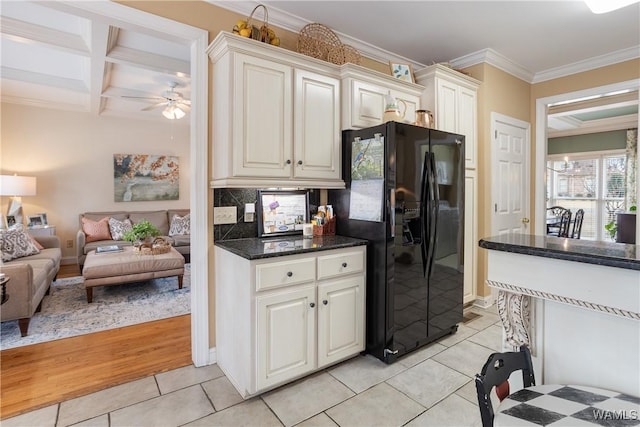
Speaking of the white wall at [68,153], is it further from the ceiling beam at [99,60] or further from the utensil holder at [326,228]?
the utensil holder at [326,228]

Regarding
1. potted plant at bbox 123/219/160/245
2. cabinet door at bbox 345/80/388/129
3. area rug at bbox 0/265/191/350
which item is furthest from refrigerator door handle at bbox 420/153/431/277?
potted plant at bbox 123/219/160/245

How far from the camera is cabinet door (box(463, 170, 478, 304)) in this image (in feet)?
11.3

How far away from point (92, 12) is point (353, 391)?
2851mm

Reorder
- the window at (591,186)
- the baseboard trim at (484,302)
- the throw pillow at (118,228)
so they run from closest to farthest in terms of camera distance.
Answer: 1. the baseboard trim at (484,302)
2. the throw pillow at (118,228)
3. the window at (591,186)

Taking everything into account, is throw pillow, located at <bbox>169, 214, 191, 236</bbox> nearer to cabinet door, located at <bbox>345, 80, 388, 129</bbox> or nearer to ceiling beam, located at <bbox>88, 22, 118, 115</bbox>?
ceiling beam, located at <bbox>88, 22, 118, 115</bbox>

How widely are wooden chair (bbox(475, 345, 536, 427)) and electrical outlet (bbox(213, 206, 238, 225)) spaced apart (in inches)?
76.6

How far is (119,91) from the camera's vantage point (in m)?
4.85

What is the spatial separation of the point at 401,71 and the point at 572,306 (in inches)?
107

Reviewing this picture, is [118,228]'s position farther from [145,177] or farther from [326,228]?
[326,228]

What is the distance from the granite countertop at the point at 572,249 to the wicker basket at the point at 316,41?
6.97 feet

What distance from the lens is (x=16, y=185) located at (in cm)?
478

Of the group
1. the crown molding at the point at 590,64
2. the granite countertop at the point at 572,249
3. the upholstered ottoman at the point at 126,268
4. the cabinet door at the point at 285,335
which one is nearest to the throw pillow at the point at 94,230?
the upholstered ottoman at the point at 126,268

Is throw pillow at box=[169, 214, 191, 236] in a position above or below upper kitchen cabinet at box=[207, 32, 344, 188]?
below

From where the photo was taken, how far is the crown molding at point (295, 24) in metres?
2.49
